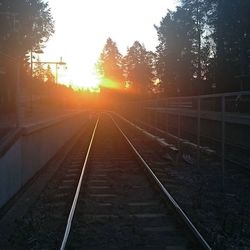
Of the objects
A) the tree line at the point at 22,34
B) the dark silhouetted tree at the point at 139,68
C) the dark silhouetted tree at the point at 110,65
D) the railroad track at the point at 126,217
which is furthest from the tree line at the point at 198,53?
the railroad track at the point at 126,217

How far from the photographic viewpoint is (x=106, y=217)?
9.97 m

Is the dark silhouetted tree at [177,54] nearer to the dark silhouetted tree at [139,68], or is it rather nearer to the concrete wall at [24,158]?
the dark silhouetted tree at [139,68]

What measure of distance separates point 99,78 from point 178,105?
13041 centimetres

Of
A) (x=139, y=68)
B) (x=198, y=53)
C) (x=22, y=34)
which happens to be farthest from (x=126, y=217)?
(x=139, y=68)

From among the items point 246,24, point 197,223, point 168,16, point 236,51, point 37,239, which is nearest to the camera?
point 37,239

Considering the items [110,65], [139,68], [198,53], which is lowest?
[198,53]

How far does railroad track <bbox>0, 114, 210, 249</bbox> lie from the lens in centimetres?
825

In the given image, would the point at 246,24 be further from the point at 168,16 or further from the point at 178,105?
the point at 168,16

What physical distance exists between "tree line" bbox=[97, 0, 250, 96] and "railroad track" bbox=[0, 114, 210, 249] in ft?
102

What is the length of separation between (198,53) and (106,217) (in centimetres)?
5872

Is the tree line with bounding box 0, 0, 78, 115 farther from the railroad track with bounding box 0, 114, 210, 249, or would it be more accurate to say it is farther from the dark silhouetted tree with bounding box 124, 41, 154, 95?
the dark silhouetted tree with bounding box 124, 41, 154, 95

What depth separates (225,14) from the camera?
162 ft

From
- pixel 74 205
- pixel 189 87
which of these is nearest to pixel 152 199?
pixel 74 205

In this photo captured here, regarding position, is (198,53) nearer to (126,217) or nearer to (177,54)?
(177,54)
